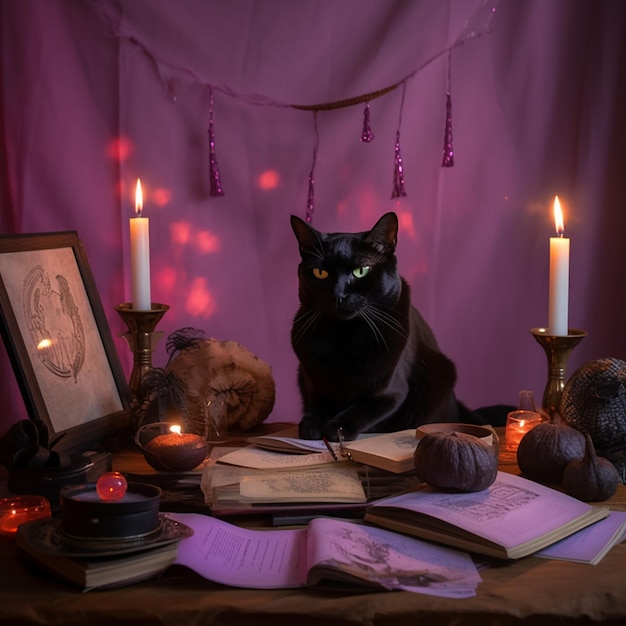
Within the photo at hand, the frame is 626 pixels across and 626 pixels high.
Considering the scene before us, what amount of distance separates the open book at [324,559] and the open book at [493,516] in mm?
20

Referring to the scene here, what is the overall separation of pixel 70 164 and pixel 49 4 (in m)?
0.33

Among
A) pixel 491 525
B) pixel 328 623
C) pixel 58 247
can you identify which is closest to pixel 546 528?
pixel 491 525

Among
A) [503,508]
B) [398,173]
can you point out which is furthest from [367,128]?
[503,508]

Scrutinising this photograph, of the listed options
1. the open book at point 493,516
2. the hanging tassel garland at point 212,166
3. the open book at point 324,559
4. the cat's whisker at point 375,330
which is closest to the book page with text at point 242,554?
the open book at point 324,559

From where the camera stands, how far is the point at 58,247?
1.47 metres

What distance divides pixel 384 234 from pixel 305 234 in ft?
0.44

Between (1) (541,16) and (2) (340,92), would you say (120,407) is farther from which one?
(1) (541,16)

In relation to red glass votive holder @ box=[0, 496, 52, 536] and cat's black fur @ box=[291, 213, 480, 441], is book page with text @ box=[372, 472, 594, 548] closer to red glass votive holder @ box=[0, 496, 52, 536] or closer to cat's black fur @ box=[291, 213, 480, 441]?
cat's black fur @ box=[291, 213, 480, 441]

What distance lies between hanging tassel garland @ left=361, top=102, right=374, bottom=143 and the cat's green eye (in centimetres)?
53

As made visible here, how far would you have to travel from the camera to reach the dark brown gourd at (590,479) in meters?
1.15

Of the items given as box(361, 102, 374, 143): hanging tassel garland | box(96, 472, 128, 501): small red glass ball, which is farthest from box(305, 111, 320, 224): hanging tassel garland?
box(96, 472, 128, 501): small red glass ball

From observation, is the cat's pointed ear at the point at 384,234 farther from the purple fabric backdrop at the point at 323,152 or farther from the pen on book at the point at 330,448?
the purple fabric backdrop at the point at 323,152

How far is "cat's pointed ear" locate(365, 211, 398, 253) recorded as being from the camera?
1.38 m

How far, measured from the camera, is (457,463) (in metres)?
1.08
